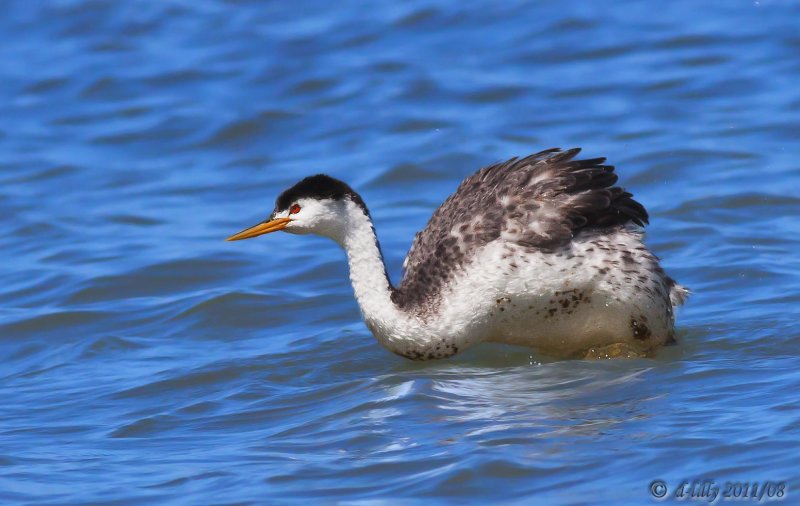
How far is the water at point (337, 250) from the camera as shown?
25.1 ft

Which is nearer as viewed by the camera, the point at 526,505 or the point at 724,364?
the point at 526,505

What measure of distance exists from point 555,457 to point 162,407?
276cm

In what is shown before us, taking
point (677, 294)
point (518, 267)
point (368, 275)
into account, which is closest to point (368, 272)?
point (368, 275)

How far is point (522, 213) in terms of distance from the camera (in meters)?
8.82

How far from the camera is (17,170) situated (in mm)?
15555

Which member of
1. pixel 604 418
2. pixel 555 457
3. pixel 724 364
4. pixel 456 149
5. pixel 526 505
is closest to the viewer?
pixel 526 505

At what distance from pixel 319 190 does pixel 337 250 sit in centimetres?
384

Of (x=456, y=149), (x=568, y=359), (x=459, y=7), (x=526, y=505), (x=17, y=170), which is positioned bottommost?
(x=526, y=505)

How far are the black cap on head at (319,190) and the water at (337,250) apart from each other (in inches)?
45.2

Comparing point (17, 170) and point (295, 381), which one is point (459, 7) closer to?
point (17, 170)

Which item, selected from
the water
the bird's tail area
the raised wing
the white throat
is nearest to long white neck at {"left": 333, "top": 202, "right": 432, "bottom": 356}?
the white throat

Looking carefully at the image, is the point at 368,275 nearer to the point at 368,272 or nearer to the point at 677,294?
the point at 368,272

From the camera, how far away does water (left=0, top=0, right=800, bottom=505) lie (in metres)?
7.66

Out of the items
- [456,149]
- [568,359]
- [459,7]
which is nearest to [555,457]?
[568,359]
